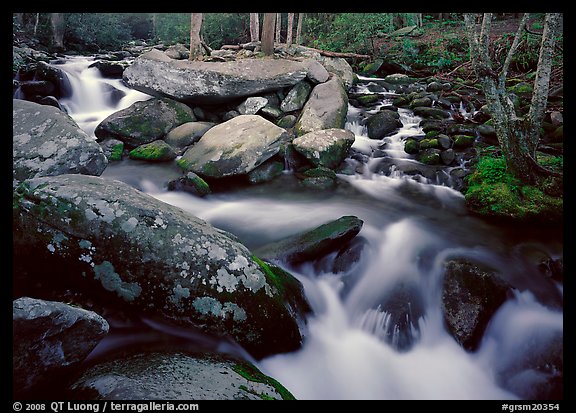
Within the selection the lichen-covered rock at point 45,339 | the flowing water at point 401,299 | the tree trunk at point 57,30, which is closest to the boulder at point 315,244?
the flowing water at point 401,299

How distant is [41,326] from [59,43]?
Result: 23.3 m

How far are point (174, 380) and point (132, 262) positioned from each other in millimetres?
1048

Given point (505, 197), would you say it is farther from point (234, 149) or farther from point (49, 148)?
point (49, 148)

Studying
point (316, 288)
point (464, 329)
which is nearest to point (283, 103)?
point (316, 288)

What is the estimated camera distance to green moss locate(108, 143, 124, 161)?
8.53 metres

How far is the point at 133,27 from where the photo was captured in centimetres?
3344

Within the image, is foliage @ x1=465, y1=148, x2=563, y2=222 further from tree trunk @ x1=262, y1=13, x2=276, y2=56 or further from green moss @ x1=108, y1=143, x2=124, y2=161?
tree trunk @ x1=262, y1=13, x2=276, y2=56

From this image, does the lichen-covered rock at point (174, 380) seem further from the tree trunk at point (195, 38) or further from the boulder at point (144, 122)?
the tree trunk at point (195, 38)

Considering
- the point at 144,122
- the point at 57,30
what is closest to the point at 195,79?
the point at 144,122

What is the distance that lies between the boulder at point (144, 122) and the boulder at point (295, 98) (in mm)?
2913

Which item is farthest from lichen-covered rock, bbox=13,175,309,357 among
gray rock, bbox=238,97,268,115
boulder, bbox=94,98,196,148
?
gray rock, bbox=238,97,268,115

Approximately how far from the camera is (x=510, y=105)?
5.93m

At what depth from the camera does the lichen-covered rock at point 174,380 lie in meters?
1.95
